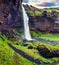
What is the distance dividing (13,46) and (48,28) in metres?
3.75

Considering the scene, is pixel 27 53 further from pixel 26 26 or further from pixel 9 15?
pixel 26 26

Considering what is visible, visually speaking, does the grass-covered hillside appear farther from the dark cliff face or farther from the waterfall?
the waterfall

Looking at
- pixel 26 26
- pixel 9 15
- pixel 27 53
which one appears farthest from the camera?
pixel 26 26

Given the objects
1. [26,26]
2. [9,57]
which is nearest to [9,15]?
[26,26]

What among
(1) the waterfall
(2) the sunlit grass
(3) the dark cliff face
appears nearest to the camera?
(2) the sunlit grass

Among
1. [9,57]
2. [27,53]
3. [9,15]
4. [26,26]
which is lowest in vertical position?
[26,26]

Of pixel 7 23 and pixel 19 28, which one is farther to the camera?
pixel 19 28

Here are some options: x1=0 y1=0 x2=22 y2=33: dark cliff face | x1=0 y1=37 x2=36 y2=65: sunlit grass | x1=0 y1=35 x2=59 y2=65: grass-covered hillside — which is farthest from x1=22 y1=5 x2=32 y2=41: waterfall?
x1=0 y1=37 x2=36 y2=65: sunlit grass

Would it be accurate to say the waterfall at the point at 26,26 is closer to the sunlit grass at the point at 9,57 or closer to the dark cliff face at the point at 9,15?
the dark cliff face at the point at 9,15

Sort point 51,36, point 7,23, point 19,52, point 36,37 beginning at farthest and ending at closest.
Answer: point 51,36 < point 36,37 < point 7,23 < point 19,52

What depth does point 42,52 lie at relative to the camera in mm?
9695

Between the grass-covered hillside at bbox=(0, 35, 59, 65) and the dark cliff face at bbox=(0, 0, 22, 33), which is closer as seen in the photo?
the grass-covered hillside at bbox=(0, 35, 59, 65)

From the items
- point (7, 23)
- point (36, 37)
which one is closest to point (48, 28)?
point (36, 37)

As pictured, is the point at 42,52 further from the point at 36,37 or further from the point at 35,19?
the point at 35,19
